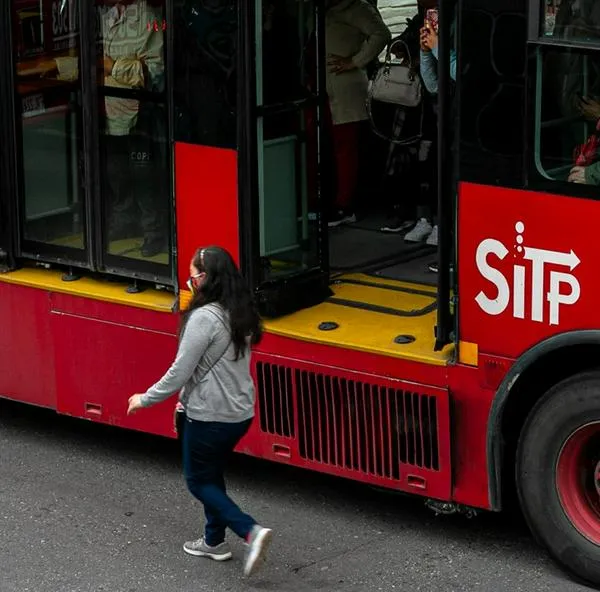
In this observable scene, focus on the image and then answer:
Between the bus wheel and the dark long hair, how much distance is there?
1.19 metres

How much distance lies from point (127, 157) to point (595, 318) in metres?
2.63

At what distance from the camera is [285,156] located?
24.6 feet

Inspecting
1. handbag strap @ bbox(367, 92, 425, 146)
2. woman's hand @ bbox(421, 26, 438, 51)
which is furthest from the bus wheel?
handbag strap @ bbox(367, 92, 425, 146)

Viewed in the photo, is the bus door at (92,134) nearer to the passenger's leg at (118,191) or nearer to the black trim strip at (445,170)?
the passenger's leg at (118,191)

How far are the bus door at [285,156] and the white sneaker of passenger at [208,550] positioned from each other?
112 cm

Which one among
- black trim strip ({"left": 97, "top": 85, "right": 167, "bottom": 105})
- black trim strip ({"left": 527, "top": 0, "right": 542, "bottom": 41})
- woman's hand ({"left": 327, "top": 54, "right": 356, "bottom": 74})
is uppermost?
black trim strip ({"left": 527, "top": 0, "right": 542, "bottom": 41})

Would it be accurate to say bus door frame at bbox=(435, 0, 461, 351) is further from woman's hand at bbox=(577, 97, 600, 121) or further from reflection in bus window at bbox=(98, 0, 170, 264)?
reflection in bus window at bbox=(98, 0, 170, 264)

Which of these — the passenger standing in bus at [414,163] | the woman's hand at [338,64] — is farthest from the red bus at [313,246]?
the woman's hand at [338,64]

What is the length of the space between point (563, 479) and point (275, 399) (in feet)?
4.69

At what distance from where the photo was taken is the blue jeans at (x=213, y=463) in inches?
252

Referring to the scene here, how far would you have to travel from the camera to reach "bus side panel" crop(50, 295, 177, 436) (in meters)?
7.59

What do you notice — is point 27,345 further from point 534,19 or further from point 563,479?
point 534,19

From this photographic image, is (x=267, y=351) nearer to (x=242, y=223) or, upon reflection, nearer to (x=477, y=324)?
(x=242, y=223)

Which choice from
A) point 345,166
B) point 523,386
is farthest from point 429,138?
point 523,386
